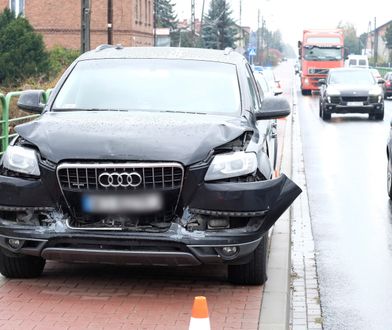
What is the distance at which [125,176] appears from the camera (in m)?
6.16

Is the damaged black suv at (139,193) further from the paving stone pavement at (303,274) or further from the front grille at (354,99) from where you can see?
the front grille at (354,99)

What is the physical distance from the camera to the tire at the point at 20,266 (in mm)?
6938

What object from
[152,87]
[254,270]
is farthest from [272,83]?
[254,270]

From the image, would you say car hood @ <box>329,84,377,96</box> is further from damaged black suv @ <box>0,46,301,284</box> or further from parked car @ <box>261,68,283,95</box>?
damaged black suv @ <box>0,46,301,284</box>

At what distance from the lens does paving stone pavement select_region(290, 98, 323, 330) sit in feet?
21.1

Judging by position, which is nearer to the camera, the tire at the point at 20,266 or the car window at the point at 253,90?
the tire at the point at 20,266

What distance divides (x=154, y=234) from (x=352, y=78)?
25.4 m

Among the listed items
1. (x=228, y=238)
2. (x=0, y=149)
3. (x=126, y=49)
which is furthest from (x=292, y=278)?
(x=0, y=149)

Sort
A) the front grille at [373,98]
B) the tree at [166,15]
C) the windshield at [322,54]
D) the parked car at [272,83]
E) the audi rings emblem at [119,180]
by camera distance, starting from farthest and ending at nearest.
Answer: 1. the tree at [166,15]
2. the windshield at [322,54]
3. the front grille at [373,98]
4. the parked car at [272,83]
5. the audi rings emblem at [119,180]

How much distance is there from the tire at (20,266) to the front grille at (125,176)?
1.02 metres

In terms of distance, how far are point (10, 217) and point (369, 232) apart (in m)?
4.67

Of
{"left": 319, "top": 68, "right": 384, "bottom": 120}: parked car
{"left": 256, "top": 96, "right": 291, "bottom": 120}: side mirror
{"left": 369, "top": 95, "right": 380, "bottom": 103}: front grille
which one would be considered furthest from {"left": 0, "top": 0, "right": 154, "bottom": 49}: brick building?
{"left": 256, "top": 96, "right": 291, "bottom": 120}: side mirror

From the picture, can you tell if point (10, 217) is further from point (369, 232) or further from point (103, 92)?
point (369, 232)

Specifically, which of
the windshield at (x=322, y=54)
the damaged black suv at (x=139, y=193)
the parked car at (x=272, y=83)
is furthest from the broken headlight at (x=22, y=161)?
the windshield at (x=322, y=54)
